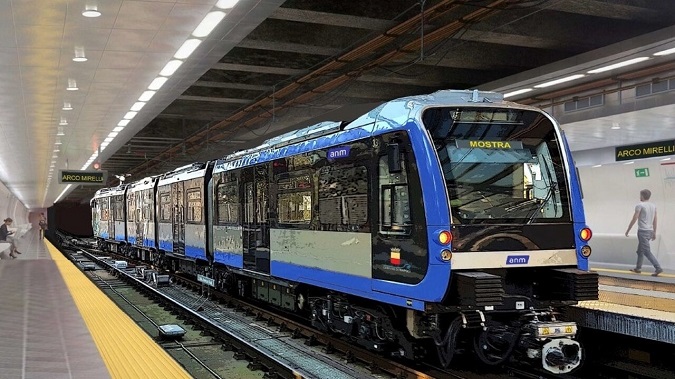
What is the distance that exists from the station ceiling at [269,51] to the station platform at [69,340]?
3896 millimetres

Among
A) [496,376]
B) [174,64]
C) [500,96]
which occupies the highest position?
[174,64]

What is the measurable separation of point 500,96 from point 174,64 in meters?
6.83

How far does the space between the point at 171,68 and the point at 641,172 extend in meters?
10.1

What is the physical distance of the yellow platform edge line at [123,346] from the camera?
642 centimetres

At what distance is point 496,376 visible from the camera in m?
7.84

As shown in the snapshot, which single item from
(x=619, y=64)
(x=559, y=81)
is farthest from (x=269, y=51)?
(x=619, y=64)

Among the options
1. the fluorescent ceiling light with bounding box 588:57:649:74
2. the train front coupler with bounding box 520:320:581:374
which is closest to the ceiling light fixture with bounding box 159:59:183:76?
the fluorescent ceiling light with bounding box 588:57:649:74

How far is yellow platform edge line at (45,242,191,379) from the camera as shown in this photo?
6.42 meters

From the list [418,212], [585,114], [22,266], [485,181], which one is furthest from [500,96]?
[22,266]

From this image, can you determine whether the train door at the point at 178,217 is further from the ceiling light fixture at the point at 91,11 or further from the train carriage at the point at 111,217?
the train carriage at the point at 111,217

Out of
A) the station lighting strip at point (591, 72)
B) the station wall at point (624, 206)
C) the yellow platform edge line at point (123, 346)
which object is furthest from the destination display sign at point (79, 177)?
the station lighting strip at point (591, 72)

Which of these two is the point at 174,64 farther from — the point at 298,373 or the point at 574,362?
the point at 574,362

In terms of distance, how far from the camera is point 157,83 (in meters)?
14.3

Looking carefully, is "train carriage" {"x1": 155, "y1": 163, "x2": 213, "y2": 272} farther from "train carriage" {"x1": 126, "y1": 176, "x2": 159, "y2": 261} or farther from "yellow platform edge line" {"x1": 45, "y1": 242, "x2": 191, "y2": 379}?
"yellow platform edge line" {"x1": 45, "y1": 242, "x2": 191, "y2": 379}
